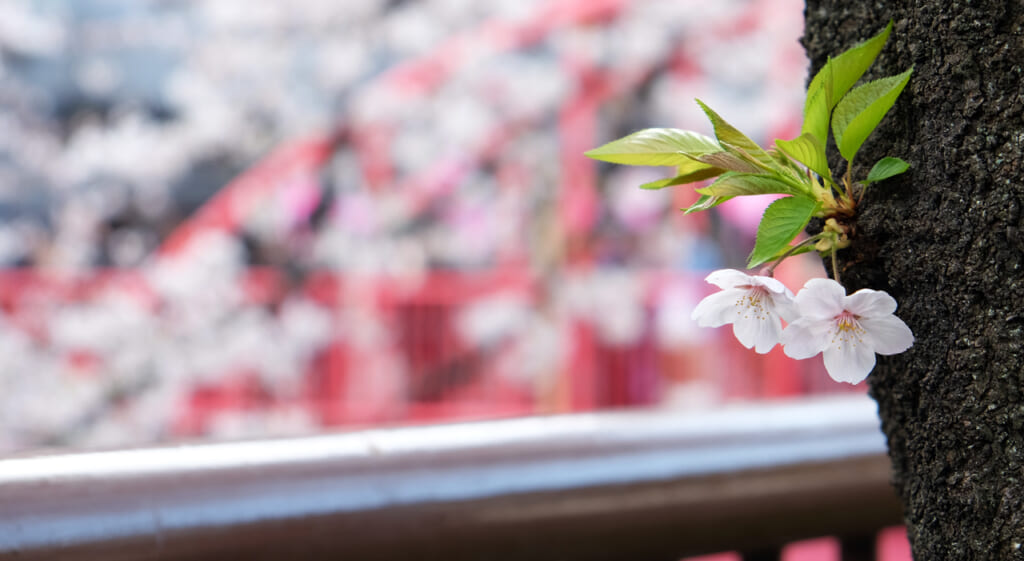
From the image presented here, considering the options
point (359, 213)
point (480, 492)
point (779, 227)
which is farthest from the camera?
point (359, 213)

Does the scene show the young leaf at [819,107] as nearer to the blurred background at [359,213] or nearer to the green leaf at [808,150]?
the green leaf at [808,150]

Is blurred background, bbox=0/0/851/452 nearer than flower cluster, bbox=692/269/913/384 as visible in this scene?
No

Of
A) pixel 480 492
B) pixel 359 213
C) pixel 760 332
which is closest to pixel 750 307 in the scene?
pixel 760 332

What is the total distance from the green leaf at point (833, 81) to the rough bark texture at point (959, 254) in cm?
4

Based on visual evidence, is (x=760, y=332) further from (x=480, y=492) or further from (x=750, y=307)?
(x=480, y=492)

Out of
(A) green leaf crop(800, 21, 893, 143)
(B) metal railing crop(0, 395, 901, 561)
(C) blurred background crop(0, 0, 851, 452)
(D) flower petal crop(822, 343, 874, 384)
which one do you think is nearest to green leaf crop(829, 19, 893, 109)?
(A) green leaf crop(800, 21, 893, 143)

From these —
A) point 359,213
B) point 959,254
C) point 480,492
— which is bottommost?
point 480,492

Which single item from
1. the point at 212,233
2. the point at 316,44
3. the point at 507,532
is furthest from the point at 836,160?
the point at 316,44

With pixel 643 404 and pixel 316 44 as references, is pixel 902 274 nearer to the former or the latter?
pixel 643 404

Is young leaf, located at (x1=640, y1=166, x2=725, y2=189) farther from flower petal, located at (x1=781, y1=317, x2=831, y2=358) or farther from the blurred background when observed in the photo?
the blurred background

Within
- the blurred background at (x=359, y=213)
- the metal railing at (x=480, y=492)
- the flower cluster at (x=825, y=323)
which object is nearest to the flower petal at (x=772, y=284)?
the flower cluster at (x=825, y=323)

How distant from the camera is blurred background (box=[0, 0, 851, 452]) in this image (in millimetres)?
3615

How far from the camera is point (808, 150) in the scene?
341mm

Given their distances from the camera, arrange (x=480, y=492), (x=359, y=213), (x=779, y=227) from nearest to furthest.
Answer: (x=779, y=227) < (x=480, y=492) < (x=359, y=213)
